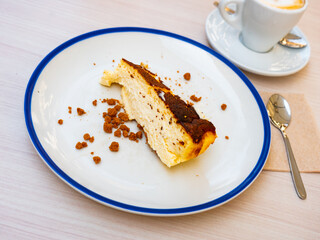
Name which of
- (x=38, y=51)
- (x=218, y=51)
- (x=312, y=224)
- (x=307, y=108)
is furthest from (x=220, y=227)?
(x=38, y=51)

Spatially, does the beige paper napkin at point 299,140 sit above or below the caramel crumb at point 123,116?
above

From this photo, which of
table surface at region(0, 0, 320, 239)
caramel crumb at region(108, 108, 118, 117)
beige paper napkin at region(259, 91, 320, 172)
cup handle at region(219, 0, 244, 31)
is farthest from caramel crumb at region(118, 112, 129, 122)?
cup handle at region(219, 0, 244, 31)

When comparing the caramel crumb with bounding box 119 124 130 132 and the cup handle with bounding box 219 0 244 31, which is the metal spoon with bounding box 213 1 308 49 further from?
the caramel crumb with bounding box 119 124 130 132

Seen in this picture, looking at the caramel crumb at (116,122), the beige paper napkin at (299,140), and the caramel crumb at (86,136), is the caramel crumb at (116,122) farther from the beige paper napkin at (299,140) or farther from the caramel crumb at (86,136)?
the beige paper napkin at (299,140)

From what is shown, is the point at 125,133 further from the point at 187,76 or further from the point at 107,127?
the point at 187,76

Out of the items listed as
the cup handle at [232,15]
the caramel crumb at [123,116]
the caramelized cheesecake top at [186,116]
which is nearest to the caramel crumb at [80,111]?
the caramel crumb at [123,116]

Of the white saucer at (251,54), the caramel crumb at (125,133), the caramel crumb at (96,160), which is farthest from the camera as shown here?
the white saucer at (251,54)

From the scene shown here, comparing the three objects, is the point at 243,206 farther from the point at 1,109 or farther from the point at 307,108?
the point at 1,109
